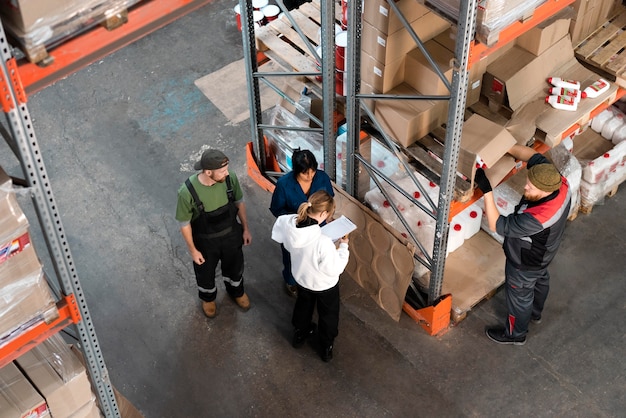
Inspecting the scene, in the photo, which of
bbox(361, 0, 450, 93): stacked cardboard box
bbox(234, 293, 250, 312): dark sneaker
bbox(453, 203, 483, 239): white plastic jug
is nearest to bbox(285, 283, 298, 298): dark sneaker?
bbox(234, 293, 250, 312): dark sneaker

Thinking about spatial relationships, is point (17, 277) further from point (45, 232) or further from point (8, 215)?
point (8, 215)

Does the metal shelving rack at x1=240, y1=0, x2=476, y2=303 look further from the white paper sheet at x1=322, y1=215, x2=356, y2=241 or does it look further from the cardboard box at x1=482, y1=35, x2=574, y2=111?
the cardboard box at x1=482, y1=35, x2=574, y2=111

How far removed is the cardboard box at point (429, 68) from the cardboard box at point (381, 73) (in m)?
0.07

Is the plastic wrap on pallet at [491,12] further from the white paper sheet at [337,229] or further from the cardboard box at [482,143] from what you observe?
the white paper sheet at [337,229]

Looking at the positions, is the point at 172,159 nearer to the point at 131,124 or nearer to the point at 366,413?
the point at 131,124

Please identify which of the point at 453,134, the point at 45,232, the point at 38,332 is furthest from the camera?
the point at 453,134

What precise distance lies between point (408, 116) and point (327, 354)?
2.14 metres

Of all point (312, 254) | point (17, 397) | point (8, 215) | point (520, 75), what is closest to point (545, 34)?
point (520, 75)

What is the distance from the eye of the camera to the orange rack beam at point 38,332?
4188 mm

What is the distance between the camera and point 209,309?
6938 millimetres

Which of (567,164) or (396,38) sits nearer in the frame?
(396,38)

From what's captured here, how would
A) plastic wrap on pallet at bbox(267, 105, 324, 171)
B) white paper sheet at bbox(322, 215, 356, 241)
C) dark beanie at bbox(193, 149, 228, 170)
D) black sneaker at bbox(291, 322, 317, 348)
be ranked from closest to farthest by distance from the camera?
dark beanie at bbox(193, 149, 228, 170) → white paper sheet at bbox(322, 215, 356, 241) → black sneaker at bbox(291, 322, 317, 348) → plastic wrap on pallet at bbox(267, 105, 324, 171)

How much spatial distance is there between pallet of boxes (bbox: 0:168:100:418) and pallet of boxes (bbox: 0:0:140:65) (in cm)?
69

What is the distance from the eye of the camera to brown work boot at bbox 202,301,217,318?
692 cm
